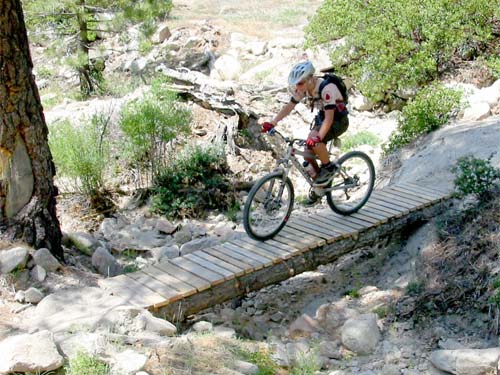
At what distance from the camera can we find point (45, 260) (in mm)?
4992

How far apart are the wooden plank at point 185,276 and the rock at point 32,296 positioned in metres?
1.07

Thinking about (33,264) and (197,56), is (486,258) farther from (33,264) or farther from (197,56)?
(197,56)

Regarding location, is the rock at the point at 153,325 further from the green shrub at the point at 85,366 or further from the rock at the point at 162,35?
the rock at the point at 162,35

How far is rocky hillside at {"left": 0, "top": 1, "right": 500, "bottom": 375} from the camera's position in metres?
3.94

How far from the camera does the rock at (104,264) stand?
589 centimetres

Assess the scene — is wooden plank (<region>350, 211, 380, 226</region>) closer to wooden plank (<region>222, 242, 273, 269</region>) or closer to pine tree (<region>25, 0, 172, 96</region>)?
wooden plank (<region>222, 242, 273, 269</region>)

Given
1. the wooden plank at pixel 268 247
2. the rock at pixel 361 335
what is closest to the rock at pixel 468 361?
the rock at pixel 361 335

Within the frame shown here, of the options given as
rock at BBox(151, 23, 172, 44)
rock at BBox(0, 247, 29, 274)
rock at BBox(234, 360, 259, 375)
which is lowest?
rock at BBox(234, 360, 259, 375)

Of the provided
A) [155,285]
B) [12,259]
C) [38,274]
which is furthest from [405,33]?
[12,259]

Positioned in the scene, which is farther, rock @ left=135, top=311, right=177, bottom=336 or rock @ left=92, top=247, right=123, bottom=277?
rock @ left=92, top=247, right=123, bottom=277

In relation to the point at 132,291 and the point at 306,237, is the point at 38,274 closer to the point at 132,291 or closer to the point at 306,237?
the point at 132,291

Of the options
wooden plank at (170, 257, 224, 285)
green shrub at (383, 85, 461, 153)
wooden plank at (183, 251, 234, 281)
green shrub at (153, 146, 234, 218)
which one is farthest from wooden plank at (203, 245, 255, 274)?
green shrub at (383, 85, 461, 153)

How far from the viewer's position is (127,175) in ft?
29.7

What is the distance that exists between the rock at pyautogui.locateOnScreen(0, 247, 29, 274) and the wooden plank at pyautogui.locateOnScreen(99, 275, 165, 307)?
25.3 inches
